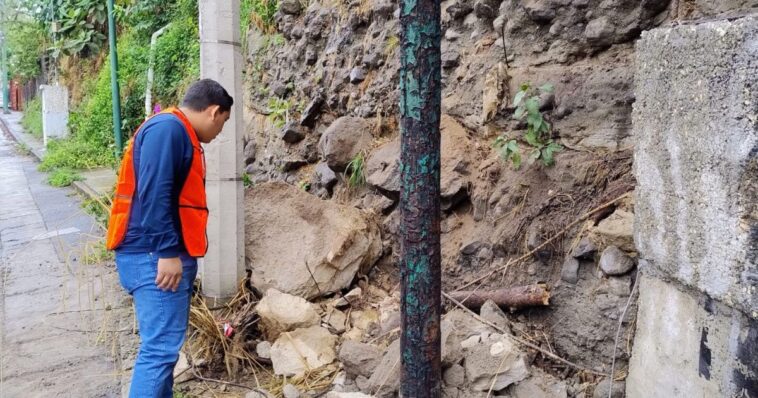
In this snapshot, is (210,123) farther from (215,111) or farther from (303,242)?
(303,242)

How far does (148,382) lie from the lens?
2.48 meters

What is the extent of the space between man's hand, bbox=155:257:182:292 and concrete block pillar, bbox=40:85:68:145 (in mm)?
14733

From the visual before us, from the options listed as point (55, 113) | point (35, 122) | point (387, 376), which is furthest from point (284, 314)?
point (35, 122)

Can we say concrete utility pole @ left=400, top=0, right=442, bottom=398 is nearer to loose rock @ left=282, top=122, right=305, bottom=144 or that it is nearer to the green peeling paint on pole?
loose rock @ left=282, top=122, right=305, bottom=144

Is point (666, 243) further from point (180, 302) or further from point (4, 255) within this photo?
point (4, 255)

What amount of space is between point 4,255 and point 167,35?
5407 millimetres

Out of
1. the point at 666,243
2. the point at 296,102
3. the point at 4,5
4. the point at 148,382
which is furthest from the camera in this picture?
the point at 4,5

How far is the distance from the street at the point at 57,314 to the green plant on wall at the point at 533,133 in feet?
8.60

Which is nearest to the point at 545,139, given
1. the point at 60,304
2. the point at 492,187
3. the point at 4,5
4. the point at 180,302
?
the point at 492,187

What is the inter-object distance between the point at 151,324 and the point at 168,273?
26 cm

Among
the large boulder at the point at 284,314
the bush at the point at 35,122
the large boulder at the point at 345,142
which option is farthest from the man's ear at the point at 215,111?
the bush at the point at 35,122

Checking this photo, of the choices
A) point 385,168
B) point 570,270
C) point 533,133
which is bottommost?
point 570,270

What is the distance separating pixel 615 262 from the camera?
261 cm

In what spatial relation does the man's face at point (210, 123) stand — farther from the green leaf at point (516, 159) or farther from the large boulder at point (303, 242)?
the green leaf at point (516, 159)
